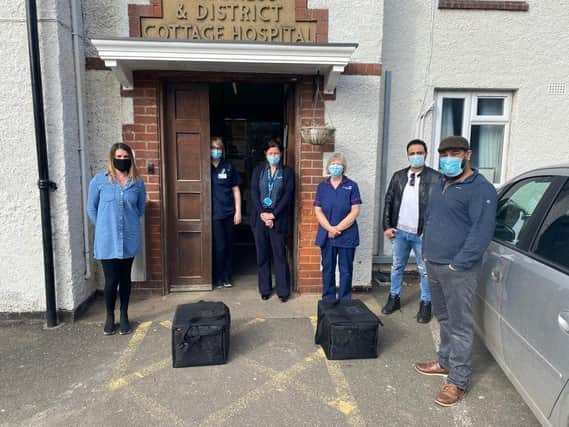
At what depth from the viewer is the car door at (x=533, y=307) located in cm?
212

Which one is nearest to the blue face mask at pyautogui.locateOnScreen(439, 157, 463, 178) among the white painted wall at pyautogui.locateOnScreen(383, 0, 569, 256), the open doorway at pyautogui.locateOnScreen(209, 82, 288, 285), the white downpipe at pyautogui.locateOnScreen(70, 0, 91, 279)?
the white painted wall at pyautogui.locateOnScreen(383, 0, 569, 256)

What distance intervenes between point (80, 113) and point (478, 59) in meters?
4.87

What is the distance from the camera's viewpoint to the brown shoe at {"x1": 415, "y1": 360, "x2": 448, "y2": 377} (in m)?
3.20

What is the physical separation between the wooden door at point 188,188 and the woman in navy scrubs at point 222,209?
88mm

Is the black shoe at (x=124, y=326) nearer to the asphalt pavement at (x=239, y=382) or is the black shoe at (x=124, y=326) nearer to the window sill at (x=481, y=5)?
the asphalt pavement at (x=239, y=382)

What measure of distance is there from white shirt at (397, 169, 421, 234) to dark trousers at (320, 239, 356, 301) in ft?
1.98

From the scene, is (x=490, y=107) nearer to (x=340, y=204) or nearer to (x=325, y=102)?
(x=325, y=102)

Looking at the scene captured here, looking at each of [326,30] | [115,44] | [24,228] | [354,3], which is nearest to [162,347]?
[24,228]

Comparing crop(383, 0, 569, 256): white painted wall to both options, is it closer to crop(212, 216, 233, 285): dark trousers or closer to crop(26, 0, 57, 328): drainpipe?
crop(212, 216, 233, 285): dark trousers

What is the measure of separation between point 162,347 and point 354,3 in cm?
415

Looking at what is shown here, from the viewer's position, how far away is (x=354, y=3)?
451 centimetres

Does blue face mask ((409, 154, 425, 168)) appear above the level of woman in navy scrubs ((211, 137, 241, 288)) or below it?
above

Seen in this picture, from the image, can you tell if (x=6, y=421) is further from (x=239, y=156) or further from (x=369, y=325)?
(x=239, y=156)

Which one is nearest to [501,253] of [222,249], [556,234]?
[556,234]
